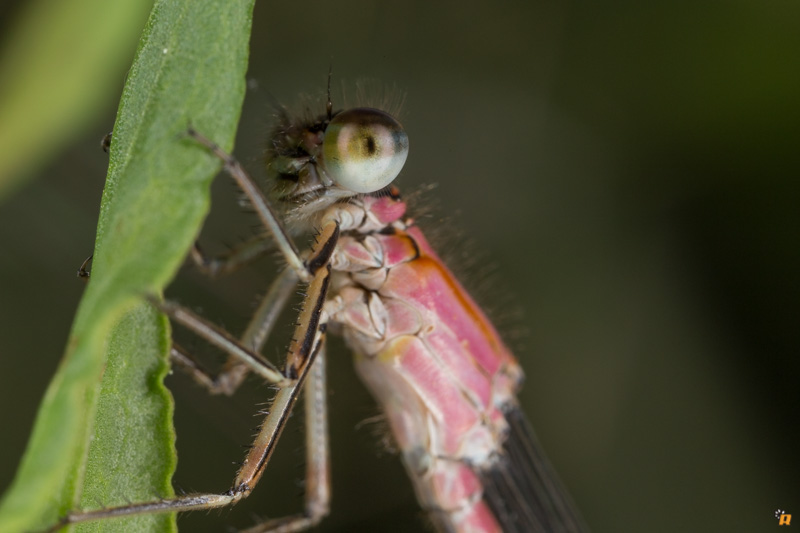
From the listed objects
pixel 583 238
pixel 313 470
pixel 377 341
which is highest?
pixel 583 238

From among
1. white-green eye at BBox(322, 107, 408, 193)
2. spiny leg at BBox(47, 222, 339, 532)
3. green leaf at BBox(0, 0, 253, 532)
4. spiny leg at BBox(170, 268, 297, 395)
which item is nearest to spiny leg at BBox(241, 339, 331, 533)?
spiny leg at BBox(170, 268, 297, 395)

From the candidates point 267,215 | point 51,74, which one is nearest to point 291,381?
point 267,215

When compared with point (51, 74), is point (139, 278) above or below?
below

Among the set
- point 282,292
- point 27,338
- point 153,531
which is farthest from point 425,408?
point 27,338

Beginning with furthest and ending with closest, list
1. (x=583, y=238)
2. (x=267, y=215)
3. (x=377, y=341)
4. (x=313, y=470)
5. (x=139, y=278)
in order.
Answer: (x=583, y=238) < (x=313, y=470) < (x=377, y=341) < (x=267, y=215) < (x=139, y=278)

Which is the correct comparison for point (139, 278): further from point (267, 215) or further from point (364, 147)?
point (364, 147)

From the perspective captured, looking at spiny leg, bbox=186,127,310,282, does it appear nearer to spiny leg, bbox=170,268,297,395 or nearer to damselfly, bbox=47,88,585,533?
damselfly, bbox=47,88,585,533
